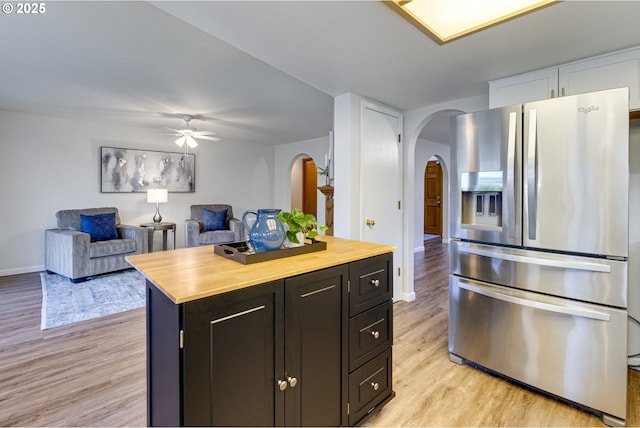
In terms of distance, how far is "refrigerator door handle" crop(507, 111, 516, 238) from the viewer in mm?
1875

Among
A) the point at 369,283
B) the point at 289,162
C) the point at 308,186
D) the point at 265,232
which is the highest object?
the point at 289,162

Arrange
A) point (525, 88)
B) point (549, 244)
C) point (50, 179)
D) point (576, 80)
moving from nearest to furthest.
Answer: point (549, 244) → point (576, 80) → point (525, 88) → point (50, 179)

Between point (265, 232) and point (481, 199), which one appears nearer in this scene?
point (265, 232)

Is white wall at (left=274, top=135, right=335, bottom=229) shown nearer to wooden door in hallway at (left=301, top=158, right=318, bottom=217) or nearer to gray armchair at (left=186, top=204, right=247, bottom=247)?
wooden door in hallway at (left=301, top=158, right=318, bottom=217)

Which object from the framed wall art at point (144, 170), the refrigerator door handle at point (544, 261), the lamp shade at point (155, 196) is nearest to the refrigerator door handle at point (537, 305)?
the refrigerator door handle at point (544, 261)

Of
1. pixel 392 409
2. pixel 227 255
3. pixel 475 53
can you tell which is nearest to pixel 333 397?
pixel 392 409

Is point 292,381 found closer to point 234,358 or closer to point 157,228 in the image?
point 234,358

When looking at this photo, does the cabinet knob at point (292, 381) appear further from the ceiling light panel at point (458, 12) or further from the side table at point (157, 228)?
the side table at point (157, 228)

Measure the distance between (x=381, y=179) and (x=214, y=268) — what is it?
227 cm

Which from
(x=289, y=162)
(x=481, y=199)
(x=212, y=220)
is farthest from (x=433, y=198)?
(x=481, y=199)

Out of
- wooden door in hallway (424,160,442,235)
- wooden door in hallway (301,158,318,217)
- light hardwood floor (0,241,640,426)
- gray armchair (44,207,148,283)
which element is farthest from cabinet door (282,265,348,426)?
wooden door in hallway (424,160,442,235)

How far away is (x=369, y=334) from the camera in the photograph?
Result: 1573 millimetres

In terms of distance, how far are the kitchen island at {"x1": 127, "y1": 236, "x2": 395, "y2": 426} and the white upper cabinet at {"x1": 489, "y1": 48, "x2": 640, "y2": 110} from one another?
176 centimetres

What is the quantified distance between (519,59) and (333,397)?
2.41m
